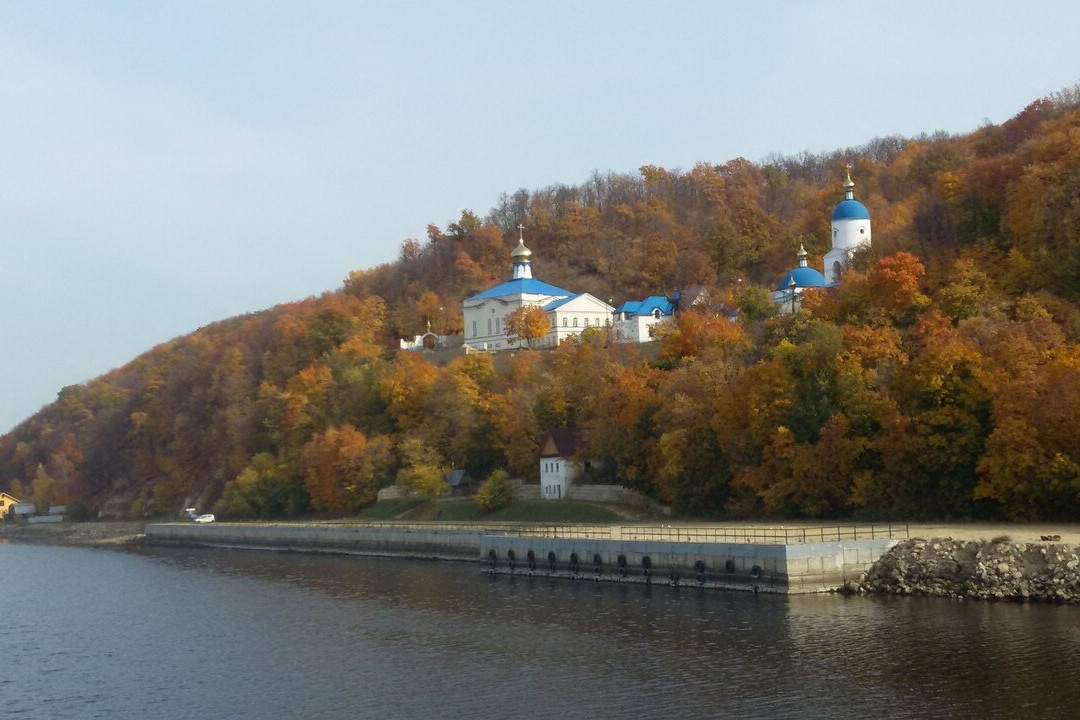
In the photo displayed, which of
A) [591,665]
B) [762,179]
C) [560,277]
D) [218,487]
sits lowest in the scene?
[591,665]

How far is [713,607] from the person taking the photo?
126ft

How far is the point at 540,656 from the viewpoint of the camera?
33125mm

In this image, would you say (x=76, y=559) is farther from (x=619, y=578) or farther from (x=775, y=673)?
(x=775, y=673)

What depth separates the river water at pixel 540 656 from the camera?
27.4m

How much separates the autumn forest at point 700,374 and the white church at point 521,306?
444 cm

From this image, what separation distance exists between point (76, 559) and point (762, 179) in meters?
83.3

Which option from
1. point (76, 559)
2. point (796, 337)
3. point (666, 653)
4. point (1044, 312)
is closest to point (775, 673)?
point (666, 653)

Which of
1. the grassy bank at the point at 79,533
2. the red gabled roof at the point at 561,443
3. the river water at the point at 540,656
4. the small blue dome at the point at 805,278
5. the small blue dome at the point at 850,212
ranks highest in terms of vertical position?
the small blue dome at the point at 850,212

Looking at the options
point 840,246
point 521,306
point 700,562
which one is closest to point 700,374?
point 700,562

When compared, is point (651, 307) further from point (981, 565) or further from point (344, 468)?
point (981, 565)

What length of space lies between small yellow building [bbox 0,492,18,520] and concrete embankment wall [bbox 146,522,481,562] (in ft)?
136

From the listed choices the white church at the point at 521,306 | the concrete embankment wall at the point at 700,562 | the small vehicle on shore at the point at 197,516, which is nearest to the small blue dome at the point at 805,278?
the white church at the point at 521,306

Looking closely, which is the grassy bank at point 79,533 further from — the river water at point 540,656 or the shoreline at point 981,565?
the shoreline at point 981,565

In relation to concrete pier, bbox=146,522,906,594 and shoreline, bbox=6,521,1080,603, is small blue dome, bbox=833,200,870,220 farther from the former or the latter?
shoreline, bbox=6,521,1080,603
